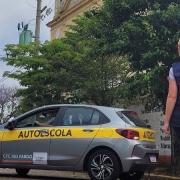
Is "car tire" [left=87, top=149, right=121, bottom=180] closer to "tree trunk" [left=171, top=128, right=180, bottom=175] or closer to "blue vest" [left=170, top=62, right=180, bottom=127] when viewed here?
"tree trunk" [left=171, top=128, right=180, bottom=175]

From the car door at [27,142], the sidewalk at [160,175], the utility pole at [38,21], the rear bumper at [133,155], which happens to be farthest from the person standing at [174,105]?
the utility pole at [38,21]

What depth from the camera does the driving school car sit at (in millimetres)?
8516

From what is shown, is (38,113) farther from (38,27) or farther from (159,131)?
(38,27)

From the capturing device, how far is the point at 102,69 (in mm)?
14617

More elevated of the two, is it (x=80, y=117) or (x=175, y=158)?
(x=80, y=117)

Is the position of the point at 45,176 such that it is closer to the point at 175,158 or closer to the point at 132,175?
the point at 132,175

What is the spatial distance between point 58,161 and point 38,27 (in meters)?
15.0

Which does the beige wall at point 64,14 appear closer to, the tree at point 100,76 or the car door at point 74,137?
the tree at point 100,76

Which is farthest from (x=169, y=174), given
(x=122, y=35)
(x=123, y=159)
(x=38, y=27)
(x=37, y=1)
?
(x=37, y=1)

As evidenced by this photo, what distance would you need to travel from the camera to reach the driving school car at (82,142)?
852cm

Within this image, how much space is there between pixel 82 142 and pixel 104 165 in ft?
2.14

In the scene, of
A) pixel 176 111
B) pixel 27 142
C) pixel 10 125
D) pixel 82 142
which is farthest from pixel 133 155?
pixel 176 111

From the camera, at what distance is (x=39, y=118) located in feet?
31.8

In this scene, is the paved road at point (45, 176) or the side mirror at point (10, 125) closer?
the side mirror at point (10, 125)
